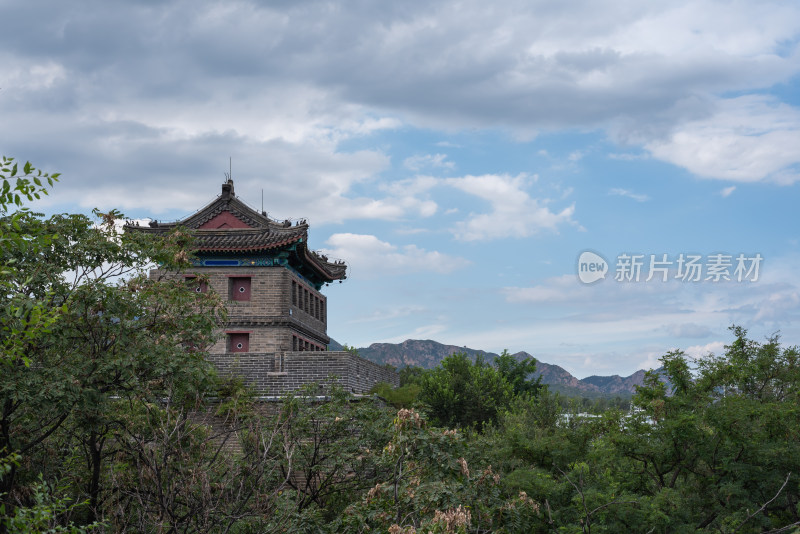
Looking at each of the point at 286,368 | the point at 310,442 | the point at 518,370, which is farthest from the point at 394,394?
the point at 518,370

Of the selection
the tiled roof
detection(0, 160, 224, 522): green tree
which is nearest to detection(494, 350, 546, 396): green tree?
→ the tiled roof

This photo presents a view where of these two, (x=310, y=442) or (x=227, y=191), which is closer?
(x=310, y=442)

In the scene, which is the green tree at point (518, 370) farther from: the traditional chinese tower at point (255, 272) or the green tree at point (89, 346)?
the green tree at point (89, 346)

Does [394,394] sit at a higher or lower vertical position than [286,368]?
lower

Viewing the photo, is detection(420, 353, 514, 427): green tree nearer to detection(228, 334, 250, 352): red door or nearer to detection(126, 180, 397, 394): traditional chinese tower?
detection(126, 180, 397, 394): traditional chinese tower

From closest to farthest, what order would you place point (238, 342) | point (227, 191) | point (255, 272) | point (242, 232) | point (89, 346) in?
1. point (89, 346)
2. point (238, 342)
3. point (255, 272)
4. point (242, 232)
5. point (227, 191)

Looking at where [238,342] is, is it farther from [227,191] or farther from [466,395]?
[466,395]

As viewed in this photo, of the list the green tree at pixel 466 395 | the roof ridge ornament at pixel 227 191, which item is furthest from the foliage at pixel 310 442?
the green tree at pixel 466 395

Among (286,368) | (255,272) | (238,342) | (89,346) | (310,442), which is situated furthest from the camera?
(255,272)

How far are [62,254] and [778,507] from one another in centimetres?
1365

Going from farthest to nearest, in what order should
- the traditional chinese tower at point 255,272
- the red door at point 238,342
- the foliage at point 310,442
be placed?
the red door at point 238,342, the traditional chinese tower at point 255,272, the foliage at point 310,442

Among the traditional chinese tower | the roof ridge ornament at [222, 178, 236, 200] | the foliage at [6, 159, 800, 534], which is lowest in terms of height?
the foliage at [6, 159, 800, 534]

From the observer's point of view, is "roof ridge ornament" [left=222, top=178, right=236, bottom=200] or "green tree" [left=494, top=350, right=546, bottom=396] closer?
"roof ridge ornament" [left=222, top=178, right=236, bottom=200]

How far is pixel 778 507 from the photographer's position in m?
13.7
